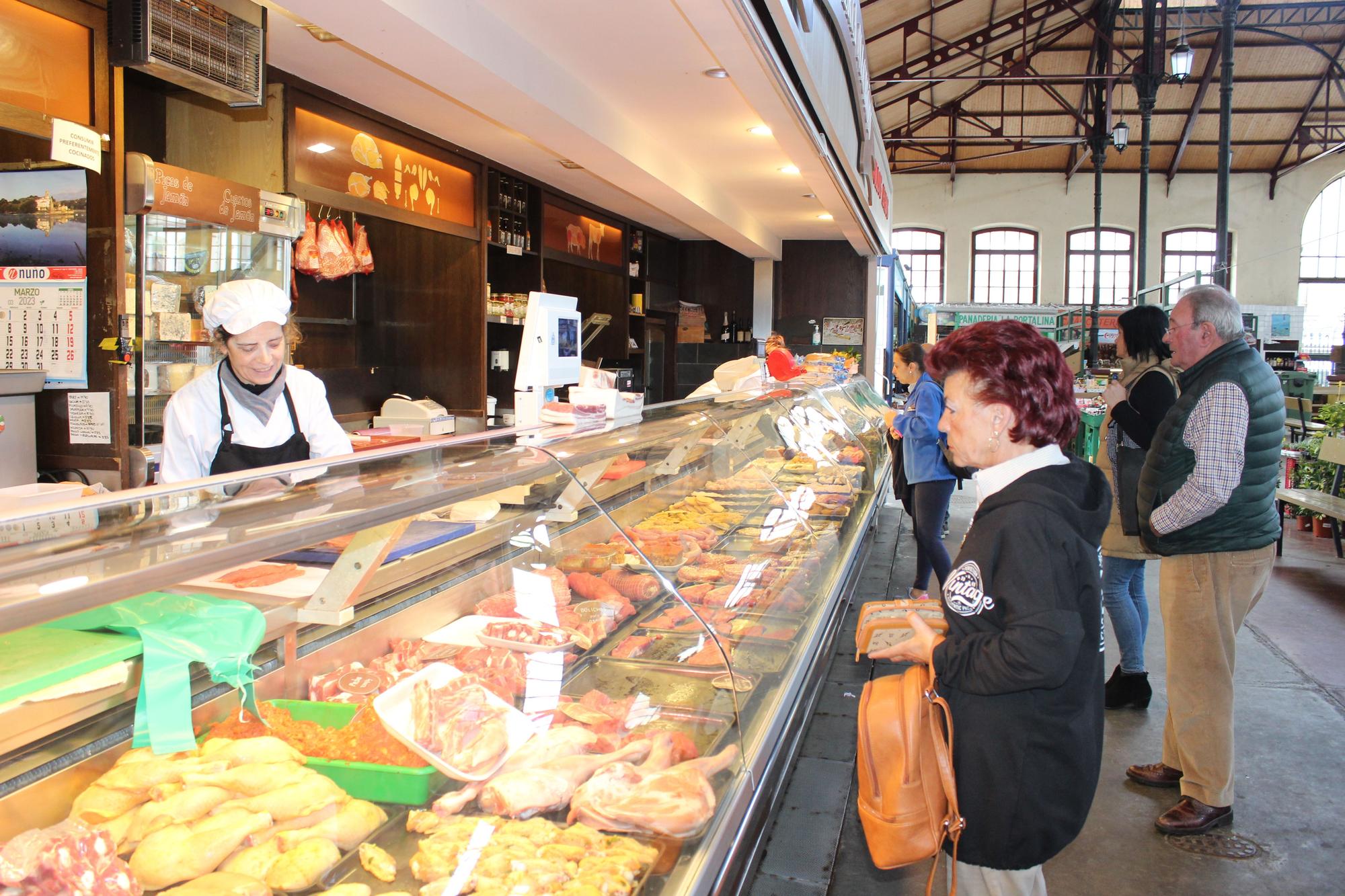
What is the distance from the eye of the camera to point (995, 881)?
1970 millimetres

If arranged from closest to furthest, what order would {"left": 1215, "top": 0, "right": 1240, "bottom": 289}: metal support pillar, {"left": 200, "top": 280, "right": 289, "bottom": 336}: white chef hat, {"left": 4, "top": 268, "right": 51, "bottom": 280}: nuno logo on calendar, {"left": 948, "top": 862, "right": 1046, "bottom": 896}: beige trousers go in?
{"left": 948, "top": 862, "right": 1046, "bottom": 896}: beige trousers → {"left": 200, "top": 280, "right": 289, "bottom": 336}: white chef hat → {"left": 4, "top": 268, "right": 51, "bottom": 280}: nuno logo on calendar → {"left": 1215, "top": 0, "right": 1240, "bottom": 289}: metal support pillar

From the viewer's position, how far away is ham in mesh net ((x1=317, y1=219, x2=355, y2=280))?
571cm

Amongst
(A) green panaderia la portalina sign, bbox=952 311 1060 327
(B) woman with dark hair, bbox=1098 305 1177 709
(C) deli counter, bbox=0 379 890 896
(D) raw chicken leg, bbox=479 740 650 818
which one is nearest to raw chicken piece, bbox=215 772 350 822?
(C) deli counter, bbox=0 379 890 896

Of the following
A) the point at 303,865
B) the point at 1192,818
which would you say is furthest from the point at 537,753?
the point at 1192,818

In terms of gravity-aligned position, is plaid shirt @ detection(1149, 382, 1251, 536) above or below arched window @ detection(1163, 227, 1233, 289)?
below

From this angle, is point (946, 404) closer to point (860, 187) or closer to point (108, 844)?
point (108, 844)

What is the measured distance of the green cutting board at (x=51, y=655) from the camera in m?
1.33

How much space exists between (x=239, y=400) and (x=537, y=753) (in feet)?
5.63

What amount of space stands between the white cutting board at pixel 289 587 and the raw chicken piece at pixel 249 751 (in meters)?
0.26

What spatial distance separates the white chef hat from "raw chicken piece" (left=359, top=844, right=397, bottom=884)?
1.79 meters

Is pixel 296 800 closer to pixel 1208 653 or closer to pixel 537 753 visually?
pixel 537 753

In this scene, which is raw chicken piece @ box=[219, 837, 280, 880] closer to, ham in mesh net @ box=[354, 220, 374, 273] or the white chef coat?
the white chef coat

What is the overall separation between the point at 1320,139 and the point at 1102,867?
2843cm

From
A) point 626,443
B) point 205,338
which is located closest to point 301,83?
point 205,338
